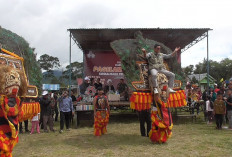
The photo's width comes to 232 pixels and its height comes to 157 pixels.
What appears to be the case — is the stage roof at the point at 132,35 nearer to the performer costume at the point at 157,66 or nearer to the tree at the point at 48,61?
the performer costume at the point at 157,66

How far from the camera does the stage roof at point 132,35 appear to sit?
44.0 feet

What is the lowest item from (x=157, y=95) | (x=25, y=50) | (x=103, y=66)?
(x=157, y=95)

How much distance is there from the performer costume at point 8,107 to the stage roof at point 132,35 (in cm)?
954

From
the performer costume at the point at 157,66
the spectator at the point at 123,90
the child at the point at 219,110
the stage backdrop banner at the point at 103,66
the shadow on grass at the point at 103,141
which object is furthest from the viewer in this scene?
the stage backdrop banner at the point at 103,66

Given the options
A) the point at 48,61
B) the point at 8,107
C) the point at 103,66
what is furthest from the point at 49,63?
the point at 8,107

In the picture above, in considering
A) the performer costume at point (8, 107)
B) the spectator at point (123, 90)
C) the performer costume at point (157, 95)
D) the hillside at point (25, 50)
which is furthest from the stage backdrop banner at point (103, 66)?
the performer costume at point (8, 107)

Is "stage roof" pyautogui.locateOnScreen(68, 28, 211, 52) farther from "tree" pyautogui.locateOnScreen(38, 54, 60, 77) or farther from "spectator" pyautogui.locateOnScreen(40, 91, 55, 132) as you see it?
"tree" pyautogui.locateOnScreen(38, 54, 60, 77)

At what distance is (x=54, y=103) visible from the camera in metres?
9.96

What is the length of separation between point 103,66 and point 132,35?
2924mm

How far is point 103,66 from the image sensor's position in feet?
51.6

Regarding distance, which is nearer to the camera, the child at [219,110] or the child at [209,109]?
the child at [219,110]

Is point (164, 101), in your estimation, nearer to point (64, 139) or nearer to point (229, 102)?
point (64, 139)

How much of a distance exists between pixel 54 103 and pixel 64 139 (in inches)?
133

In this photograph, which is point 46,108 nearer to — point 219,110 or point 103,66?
point 219,110
